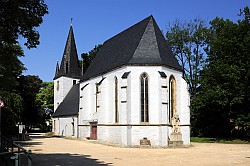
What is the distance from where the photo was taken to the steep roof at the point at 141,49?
28000 mm

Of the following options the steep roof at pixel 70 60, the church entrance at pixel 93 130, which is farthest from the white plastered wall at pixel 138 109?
the steep roof at pixel 70 60

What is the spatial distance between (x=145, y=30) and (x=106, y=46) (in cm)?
1056

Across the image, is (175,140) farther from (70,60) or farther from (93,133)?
(70,60)

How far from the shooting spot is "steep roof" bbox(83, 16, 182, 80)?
28.0 meters

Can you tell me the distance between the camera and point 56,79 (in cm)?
5400

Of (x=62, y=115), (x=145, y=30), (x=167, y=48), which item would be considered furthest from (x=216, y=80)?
(x=62, y=115)

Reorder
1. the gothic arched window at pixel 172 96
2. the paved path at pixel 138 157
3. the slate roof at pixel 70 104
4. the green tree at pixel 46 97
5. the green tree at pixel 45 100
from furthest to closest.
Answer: the green tree at pixel 46 97 → the green tree at pixel 45 100 → the slate roof at pixel 70 104 → the gothic arched window at pixel 172 96 → the paved path at pixel 138 157

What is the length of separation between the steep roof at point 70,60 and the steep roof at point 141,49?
17.5m

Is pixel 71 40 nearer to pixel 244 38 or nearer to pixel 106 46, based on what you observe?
pixel 106 46

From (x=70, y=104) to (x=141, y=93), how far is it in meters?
21.3

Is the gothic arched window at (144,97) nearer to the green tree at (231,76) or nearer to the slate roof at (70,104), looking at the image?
the green tree at (231,76)

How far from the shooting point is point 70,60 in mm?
51125

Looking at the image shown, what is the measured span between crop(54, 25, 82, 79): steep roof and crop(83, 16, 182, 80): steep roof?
57.6 feet

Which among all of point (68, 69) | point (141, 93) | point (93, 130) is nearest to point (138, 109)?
point (141, 93)
